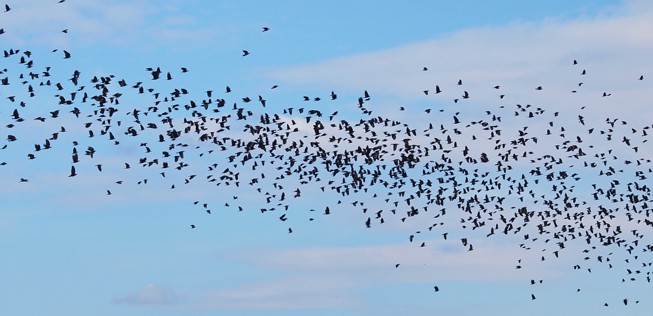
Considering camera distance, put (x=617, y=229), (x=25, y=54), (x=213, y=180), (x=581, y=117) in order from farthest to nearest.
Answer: (x=617, y=229) < (x=581, y=117) < (x=213, y=180) < (x=25, y=54)

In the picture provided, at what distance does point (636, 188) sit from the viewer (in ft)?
288

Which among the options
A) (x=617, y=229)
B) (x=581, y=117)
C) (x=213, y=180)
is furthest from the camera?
(x=617, y=229)

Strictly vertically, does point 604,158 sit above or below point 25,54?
below

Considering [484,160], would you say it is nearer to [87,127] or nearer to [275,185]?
[275,185]

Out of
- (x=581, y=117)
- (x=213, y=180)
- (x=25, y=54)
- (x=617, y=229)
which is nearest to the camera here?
(x=25, y=54)

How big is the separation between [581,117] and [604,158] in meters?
5.74

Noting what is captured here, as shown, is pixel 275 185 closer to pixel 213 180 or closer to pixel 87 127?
pixel 213 180

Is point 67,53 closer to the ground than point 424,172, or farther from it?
farther from it

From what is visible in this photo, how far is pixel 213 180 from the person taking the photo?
79.3 metres

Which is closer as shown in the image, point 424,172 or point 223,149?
point 223,149

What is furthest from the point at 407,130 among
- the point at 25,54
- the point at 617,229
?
the point at 25,54

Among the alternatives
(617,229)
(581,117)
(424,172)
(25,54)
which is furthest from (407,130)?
(25,54)

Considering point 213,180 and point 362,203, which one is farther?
point 362,203

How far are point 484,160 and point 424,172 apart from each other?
5.52 metres
